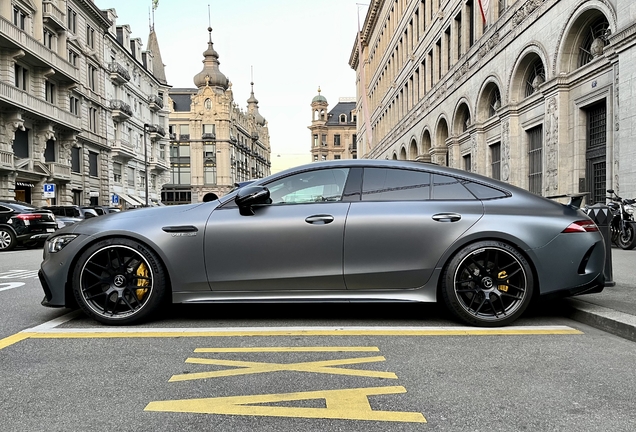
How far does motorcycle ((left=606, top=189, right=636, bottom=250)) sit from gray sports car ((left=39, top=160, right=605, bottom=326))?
7.66m

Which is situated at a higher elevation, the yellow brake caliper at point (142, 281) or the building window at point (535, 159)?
the building window at point (535, 159)

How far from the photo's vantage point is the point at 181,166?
85.2 metres

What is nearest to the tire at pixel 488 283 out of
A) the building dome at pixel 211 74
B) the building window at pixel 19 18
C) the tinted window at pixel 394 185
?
the tinted window at pixel 394 185

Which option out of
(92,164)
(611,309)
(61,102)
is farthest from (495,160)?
(92,164)

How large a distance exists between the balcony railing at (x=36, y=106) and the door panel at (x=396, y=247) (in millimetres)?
27293

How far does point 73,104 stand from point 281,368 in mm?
37178

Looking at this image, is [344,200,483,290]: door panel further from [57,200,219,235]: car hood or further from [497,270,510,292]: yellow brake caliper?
[57,200,219,235]: car hood

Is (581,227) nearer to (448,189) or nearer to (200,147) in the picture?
(448,189)

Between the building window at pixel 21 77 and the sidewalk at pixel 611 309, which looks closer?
the sidewalk at pixel 611 309

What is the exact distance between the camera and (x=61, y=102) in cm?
3269

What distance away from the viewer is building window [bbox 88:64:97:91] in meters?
38.0

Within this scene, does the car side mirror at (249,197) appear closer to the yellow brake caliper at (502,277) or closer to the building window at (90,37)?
the yellow brake caliper at (502,277)

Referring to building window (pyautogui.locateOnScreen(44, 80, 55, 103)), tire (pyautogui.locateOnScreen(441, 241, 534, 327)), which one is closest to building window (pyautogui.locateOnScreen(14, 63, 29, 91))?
building window (pyautogui.locateOnScreen(44, 80, 55, 103))

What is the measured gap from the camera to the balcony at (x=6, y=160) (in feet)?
83.4
